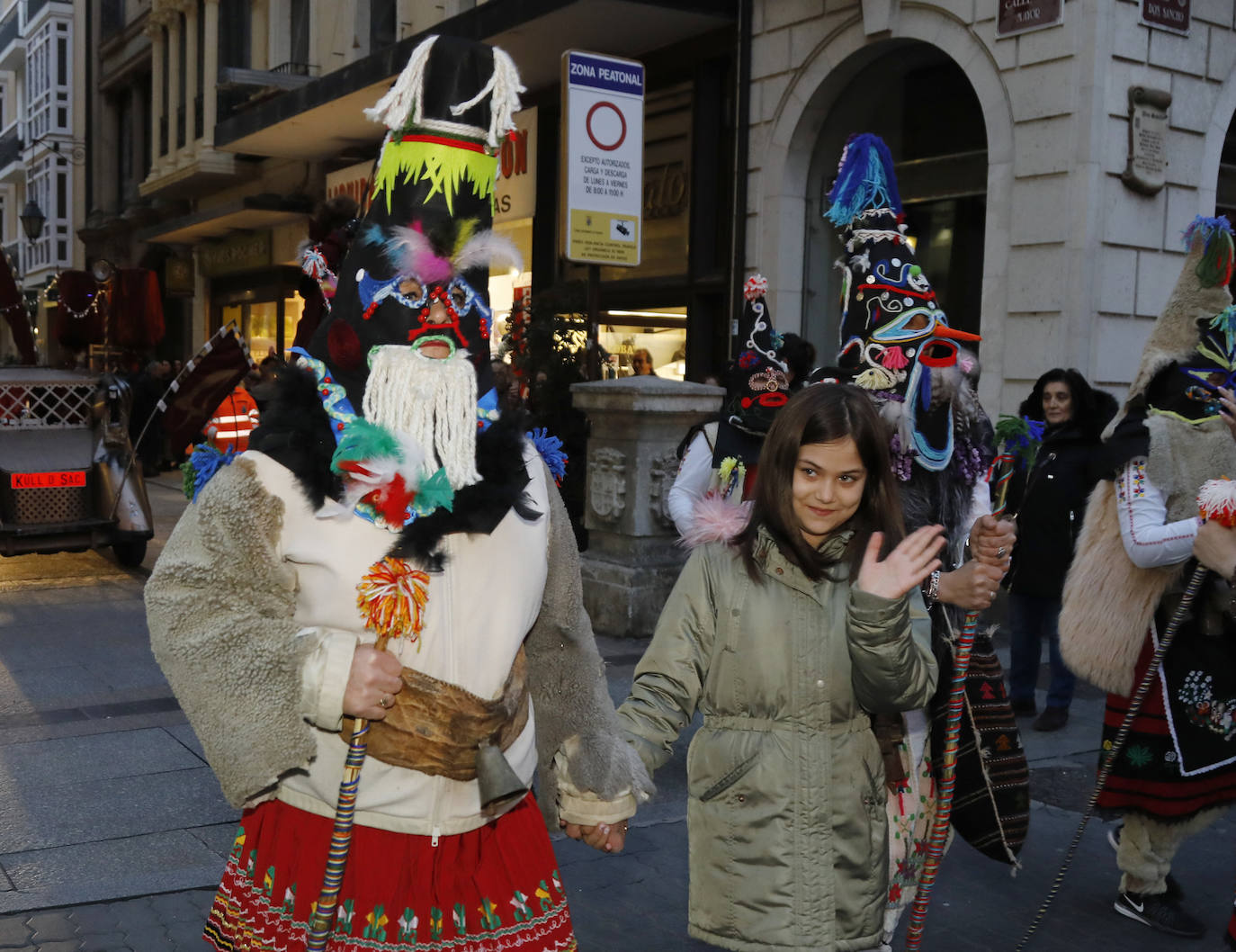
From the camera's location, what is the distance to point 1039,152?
9484mm

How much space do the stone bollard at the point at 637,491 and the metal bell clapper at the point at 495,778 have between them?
231 inches

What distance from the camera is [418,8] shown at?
57.1 ft

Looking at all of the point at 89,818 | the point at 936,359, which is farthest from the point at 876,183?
the point at 89,818

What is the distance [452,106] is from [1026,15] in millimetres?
8341

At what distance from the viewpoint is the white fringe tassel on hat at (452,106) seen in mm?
2465

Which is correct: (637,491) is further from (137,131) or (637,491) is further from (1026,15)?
(137,131)

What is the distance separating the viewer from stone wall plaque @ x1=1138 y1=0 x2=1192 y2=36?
9312 mm

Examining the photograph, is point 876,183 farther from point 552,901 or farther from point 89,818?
point 89,818

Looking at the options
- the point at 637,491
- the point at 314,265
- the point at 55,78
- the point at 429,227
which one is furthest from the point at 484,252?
the point at 55,78

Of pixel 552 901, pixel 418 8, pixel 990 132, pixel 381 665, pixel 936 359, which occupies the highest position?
pixel 418 8

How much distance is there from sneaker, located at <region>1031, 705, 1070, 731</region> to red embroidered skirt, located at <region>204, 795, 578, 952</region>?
458 centimetres

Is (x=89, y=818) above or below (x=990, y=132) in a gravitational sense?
below

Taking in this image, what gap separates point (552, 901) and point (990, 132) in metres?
8.87

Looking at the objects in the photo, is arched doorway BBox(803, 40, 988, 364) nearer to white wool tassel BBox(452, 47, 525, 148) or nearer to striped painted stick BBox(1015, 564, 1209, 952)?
striped painted stick BBox(1015, 564, 1209, 952)
